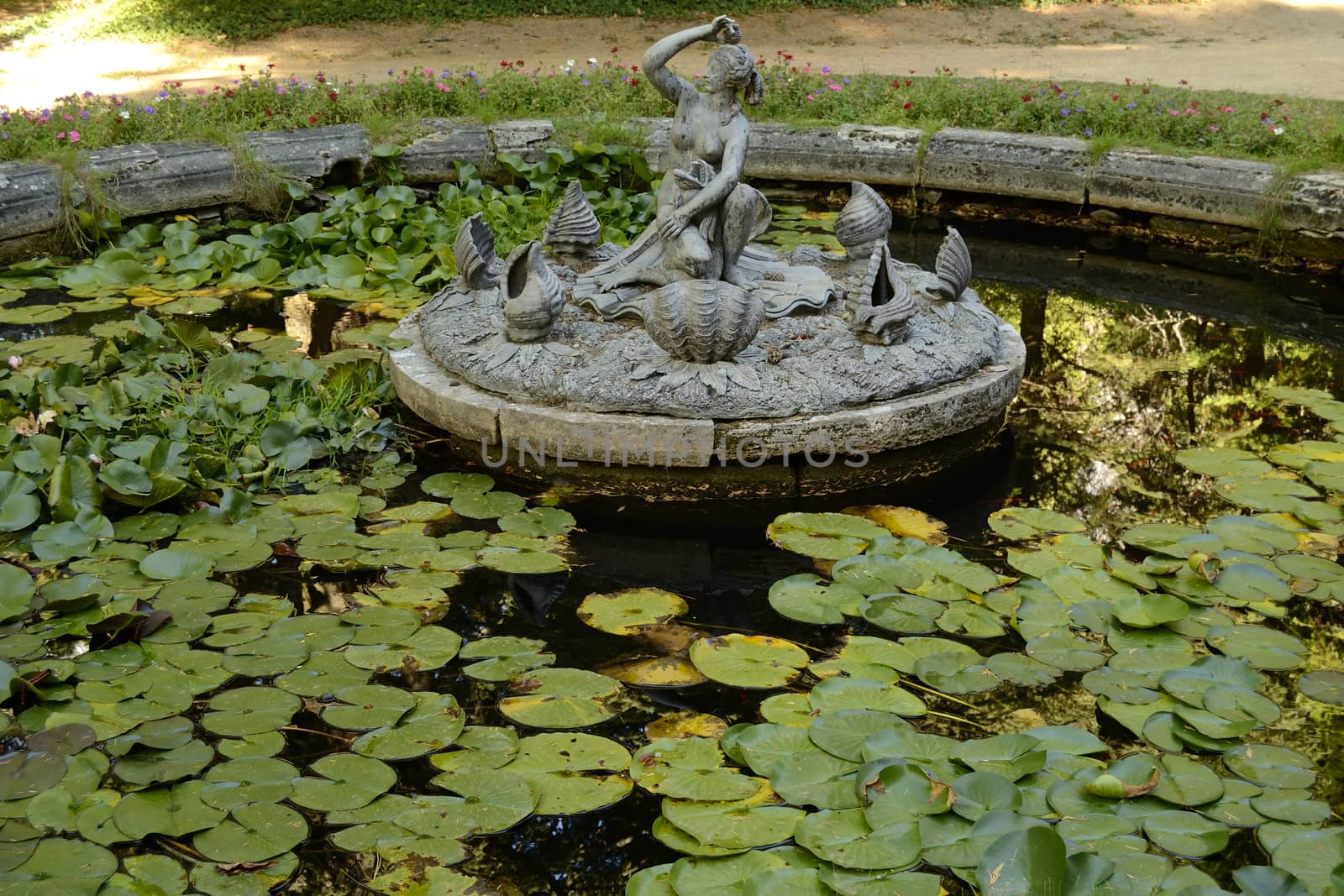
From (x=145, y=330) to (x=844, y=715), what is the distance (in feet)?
12.4

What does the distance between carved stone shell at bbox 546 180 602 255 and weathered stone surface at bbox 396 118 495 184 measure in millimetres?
2229

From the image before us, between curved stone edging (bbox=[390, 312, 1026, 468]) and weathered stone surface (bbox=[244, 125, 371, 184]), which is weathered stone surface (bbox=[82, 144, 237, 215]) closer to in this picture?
weathered stone surface (bbox=[244, 125, 371, 184])

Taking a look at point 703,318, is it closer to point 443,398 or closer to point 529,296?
point 529,296

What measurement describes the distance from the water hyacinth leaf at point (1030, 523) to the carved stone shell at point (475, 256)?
7.76 feet

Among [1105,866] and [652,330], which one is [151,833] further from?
[652,330]

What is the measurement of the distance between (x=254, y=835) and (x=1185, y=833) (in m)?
2.12

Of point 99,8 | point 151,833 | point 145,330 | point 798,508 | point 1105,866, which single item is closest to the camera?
point 1105,866

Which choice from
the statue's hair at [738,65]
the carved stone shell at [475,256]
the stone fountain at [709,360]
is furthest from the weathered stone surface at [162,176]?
the statue's hair at [738,65]

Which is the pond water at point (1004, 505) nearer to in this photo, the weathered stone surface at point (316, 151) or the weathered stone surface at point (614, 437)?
the weathered stone surface at point (614, 437)

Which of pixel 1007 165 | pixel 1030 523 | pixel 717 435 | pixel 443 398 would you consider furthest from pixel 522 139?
pixel 1030 523

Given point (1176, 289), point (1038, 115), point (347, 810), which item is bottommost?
point (347, 810)

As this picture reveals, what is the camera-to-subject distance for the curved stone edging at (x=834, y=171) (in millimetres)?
6742

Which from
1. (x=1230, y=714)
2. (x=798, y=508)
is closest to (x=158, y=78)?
(x=798, y=508)

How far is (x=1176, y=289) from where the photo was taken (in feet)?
22.2
